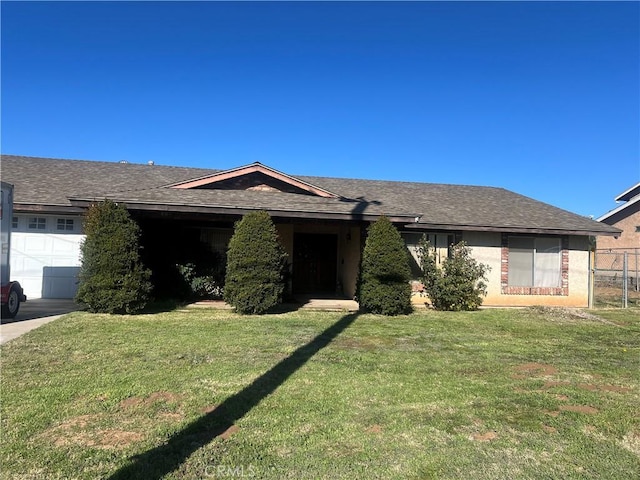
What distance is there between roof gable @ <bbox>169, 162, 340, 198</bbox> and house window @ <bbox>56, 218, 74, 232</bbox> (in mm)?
3319

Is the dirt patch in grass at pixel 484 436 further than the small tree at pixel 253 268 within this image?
Result: No

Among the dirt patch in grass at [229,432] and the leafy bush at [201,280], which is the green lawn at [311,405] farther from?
the leafy bush at [201,280]

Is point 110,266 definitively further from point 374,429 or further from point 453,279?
point 453,279

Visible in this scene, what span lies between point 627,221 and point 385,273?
2424 centimetres

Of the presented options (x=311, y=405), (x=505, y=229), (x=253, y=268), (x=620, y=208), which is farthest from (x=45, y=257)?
(x=620, y=208)

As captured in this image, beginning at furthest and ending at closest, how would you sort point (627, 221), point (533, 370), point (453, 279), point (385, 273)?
point (627, 221) → point (453, 279) → point (385, 273) → point (533, 370)

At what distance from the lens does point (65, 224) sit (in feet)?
44.1

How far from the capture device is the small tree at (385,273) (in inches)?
440

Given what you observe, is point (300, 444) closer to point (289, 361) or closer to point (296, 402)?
point (296, 402)

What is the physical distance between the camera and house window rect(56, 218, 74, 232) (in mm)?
13406

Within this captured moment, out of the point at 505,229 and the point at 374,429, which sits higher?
the point at 505,229

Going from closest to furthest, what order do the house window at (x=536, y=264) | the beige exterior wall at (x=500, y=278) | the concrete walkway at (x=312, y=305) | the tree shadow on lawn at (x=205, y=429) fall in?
1. the tree shadow on lawn at (x=205, y=429)
2. the concrete walkway at (x=312, y=305)
3. the beige exterior wall at (x=500, y=278)
4. the house window at (x=536, y=264)

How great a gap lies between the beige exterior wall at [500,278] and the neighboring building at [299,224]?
0.10 feet

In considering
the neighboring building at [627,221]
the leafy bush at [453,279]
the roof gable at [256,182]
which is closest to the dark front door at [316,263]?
the roof gable at [256,182]
